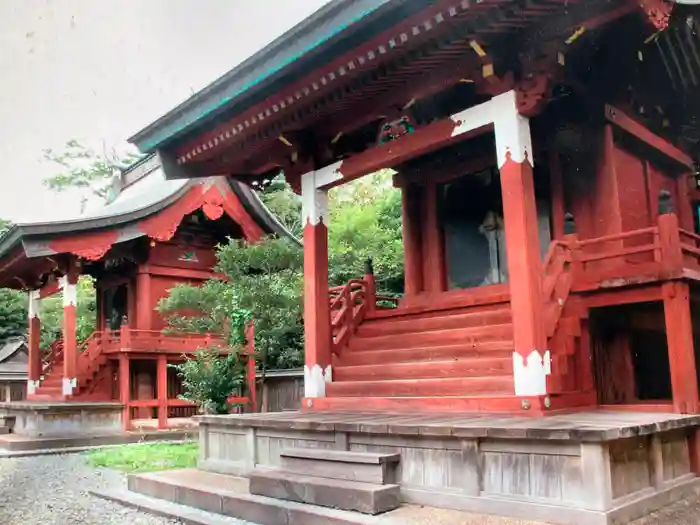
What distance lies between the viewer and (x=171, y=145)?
9.52m

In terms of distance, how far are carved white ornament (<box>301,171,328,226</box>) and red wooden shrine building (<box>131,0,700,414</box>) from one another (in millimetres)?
21

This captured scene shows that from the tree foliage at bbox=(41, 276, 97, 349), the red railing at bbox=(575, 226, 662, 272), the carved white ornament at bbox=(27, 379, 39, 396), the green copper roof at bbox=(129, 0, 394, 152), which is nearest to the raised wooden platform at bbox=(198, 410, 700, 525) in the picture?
the red railing at bbox=(575, 226, 662, 272)

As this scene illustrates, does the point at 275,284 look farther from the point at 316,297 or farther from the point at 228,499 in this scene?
the point at 228,499

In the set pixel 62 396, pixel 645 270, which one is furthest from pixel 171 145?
pixel 62 396

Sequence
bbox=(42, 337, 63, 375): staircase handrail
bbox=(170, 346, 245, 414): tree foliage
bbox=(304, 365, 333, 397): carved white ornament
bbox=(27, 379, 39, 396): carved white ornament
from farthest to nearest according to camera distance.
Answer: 1. bbox=(42, 337, 63, 375): staircase handrail
2. bbox=(27, 379, 39, 396): carved white ornament
3. bbox=(170, 346, 245, 414): tree foliage
4. bbox=(304, 365, 333, 397): carved white ornament

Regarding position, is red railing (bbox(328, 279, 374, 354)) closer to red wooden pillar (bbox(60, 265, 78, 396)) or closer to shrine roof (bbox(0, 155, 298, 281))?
shrine roof (bbox(0, 155, 298, 281))

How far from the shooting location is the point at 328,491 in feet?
18.4

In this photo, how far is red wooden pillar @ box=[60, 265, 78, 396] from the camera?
15.9 meters

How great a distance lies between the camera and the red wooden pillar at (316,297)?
8867 millimetres

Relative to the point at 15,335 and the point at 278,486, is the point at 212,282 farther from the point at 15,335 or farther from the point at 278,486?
the point at 15,335

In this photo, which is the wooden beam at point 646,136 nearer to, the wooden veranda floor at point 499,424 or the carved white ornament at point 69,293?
the wooden veranda floor at point 499,424

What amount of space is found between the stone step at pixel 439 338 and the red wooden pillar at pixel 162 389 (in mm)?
7825

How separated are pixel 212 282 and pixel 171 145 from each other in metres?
5.69

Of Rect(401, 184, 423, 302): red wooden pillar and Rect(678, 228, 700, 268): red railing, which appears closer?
Rect(678, 228, 700, 268): red railing
